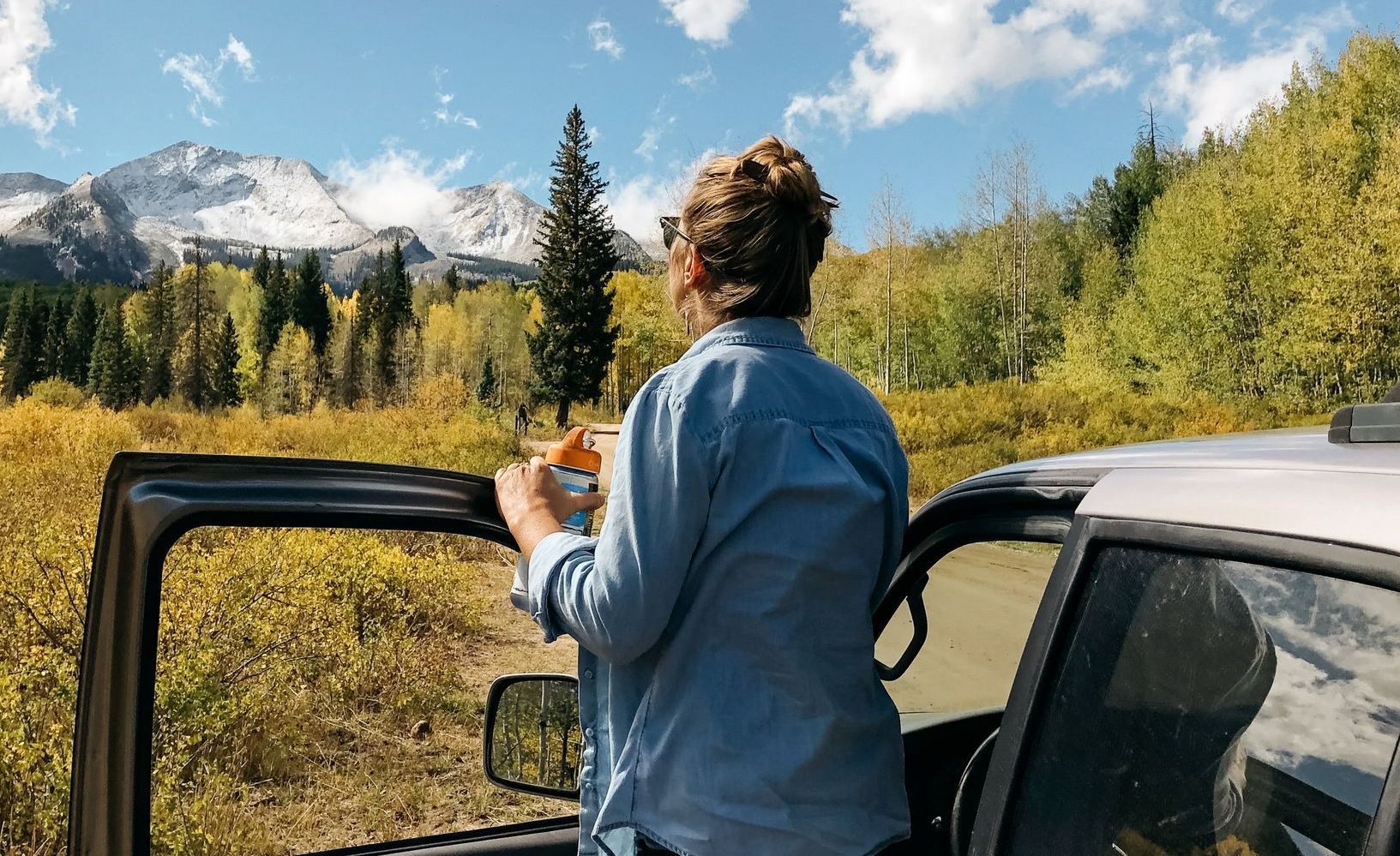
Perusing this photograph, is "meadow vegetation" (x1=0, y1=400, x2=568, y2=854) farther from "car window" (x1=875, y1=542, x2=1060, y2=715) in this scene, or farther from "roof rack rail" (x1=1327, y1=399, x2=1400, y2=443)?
"roof rack rail" (x1=1327, y1=399, x2=1400, y2=443)

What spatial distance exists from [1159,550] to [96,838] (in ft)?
4.50

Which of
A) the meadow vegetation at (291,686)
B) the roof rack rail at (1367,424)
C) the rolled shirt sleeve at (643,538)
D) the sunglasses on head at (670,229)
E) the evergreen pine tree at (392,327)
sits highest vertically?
the evergreen pine tree at (392,327)

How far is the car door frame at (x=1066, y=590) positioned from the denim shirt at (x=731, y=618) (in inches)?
7.0

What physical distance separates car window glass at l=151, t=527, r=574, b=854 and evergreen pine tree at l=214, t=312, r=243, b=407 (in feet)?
217

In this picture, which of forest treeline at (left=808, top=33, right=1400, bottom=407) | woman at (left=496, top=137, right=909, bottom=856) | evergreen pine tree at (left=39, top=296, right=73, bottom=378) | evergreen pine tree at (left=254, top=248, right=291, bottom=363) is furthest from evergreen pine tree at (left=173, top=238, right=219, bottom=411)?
woman at (left=496, top=137, right=909, bottom=856)

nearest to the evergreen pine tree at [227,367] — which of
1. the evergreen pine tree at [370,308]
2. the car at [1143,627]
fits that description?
the evergreen pine tree at [370,308]

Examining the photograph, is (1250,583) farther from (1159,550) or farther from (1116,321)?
(1116,321)

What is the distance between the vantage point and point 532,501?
1.51 m

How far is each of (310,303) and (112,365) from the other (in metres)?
28.9

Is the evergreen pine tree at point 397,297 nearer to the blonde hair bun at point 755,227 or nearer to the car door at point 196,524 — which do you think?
the car door at point 196,524

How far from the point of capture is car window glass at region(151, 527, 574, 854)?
2.34m

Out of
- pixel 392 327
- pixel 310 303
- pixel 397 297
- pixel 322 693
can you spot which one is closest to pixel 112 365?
pixel 392 327

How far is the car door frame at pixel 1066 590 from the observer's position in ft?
2.93

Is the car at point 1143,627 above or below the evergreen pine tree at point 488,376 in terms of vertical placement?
below
